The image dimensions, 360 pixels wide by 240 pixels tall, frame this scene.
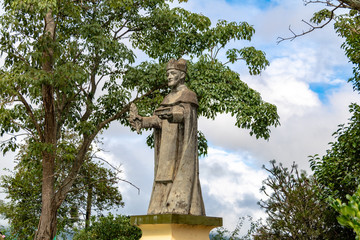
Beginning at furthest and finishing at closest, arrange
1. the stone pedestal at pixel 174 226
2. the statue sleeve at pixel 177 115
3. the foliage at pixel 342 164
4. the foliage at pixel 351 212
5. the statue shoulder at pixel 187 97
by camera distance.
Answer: the foliage at pixel 342 164
the statue shoulder at pixel 187 97
the statue sleeve at pixel 177 115
the stone pedestal at pixel 174 226
the foliage at pixel 351 212

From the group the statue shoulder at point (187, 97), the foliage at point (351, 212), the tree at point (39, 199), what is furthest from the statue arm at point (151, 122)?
the tree at point (39, 199)

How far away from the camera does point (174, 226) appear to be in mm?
5441

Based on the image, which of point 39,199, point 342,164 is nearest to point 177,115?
point 342,164

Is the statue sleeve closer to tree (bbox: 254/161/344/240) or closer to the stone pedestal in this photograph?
the stone pedestal

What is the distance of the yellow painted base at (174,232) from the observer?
5.44m

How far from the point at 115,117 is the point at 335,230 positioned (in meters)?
7.09

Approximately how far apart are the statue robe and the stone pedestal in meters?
0.17

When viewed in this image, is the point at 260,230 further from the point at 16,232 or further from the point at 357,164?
the point at 16,232

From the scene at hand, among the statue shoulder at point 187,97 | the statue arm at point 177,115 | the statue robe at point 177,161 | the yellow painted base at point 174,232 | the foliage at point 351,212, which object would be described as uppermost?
the statue shoulder at point 187,97

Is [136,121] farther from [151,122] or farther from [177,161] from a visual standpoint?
[177,161]

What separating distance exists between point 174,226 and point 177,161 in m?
0.97

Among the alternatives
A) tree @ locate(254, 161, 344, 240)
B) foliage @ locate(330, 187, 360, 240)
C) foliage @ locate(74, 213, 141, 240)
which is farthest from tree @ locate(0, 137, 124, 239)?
foliage @ locate(330, 187, 360, 240)

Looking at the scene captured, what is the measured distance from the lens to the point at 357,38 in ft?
42.5

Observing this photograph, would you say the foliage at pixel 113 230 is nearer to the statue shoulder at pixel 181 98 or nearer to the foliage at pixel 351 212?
the statue shoulder at pixel 181 98
